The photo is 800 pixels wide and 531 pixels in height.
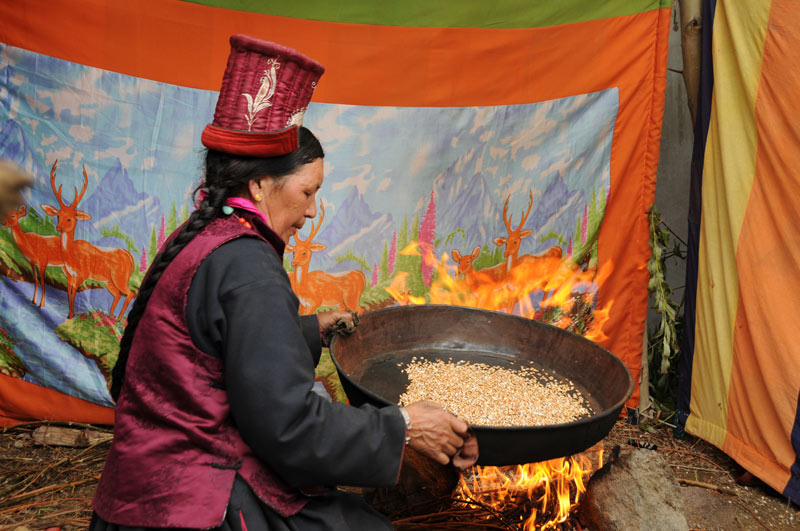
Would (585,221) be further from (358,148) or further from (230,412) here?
(230,412)

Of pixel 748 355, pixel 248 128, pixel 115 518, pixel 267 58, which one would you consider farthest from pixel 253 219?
pixel 748 355

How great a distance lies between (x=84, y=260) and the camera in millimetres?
3293

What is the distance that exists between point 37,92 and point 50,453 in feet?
6.40

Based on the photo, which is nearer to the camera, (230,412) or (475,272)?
(230,412)

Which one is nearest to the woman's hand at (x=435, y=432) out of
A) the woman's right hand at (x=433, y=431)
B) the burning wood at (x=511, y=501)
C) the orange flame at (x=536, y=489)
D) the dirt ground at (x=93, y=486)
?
the woman's right hand at (x=433, y=431)

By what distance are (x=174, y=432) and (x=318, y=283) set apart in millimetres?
2147

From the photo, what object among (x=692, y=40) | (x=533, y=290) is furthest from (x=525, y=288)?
(x=692, y=40)

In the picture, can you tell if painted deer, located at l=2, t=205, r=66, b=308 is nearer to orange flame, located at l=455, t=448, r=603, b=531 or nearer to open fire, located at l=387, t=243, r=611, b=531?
open fire, located at l=387, t=243, r=611, b=531

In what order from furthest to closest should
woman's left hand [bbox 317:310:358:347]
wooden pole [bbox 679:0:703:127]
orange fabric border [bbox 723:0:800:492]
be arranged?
wooden pole [bbox 679:0:703:127] < orange fabric border [bbox 723:0:800:492] < woman's left hand [bbox 317:310:358:347]

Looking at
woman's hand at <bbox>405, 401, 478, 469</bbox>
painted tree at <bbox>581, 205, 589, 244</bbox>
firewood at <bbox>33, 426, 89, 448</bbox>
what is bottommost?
firewood at <bbox>33, 426, 89, 448</bbox>

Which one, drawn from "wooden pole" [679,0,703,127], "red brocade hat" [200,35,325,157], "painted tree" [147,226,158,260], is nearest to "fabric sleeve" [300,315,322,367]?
"red brocade hat" [200,35,325,157]

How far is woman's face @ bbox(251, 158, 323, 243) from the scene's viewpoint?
1604mm

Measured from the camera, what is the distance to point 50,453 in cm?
333

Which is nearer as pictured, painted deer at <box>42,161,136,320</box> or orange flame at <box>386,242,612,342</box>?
painted deer at <box>42,161,136,320</box>
